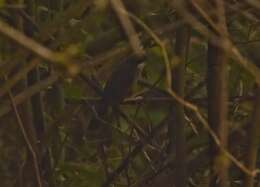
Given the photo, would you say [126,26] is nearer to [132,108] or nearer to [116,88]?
[116,88]

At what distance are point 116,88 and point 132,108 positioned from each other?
0.50 feet

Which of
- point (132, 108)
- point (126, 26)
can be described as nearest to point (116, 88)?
point (132, 108)

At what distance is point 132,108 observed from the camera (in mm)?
1933

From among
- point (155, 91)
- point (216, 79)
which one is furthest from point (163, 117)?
point (216, 79)

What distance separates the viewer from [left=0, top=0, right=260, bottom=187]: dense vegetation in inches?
59.7

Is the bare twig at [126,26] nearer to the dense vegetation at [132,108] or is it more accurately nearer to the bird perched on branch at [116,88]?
the dense vegetation at [132,108]

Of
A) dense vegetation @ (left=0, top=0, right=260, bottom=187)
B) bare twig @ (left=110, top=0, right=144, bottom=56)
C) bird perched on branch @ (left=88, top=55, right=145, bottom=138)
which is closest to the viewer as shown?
bare twig @ (left=110, top=0, right=144, bottom=56)

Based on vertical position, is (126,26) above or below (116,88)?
above

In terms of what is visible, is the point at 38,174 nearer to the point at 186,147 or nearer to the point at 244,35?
the point at 186,147

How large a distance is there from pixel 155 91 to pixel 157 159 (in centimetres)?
16

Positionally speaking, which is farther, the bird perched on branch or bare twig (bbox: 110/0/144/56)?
the bird perched on branch

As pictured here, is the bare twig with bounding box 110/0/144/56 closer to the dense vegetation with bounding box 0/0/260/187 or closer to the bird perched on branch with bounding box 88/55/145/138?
the dense vegetation with bounding box 0/0/260/187

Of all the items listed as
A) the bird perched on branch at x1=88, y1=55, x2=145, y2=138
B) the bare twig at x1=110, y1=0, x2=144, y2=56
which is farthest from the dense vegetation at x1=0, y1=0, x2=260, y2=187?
the bare twig at x1=110, y1=0, x2=144, y2=56

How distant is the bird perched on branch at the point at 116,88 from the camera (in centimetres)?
173
